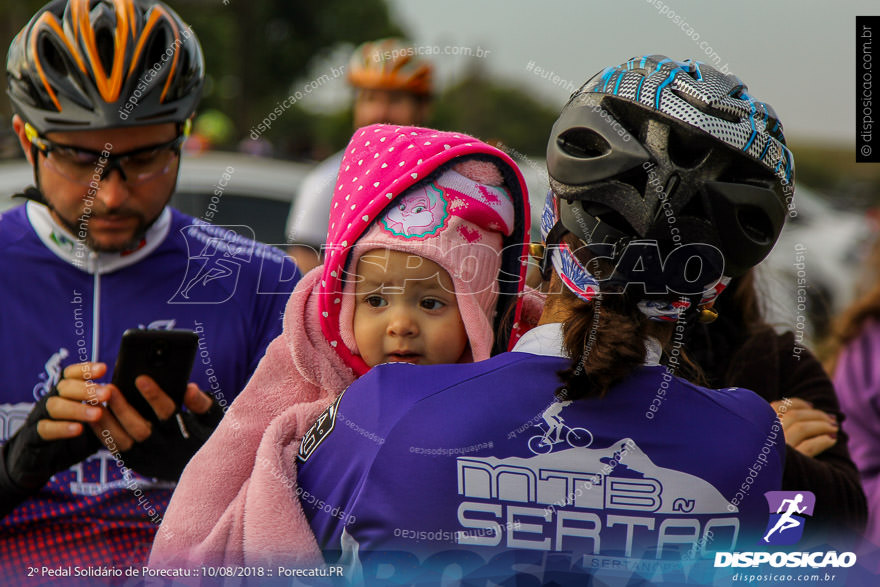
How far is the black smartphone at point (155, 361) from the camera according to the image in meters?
2.19

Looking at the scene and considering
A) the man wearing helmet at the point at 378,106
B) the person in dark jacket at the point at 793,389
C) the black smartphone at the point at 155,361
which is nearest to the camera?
the person in dark jacket at the point at 793,389

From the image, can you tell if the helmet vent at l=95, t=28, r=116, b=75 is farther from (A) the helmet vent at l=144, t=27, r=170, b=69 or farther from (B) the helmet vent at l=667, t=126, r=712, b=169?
(B) the helmet vent at l=667, t=126, r=712, b=169

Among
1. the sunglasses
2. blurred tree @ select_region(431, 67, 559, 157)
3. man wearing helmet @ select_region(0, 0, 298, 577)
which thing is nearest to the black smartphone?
man wearing helmet @ select_region(0, 0, 298, 577)

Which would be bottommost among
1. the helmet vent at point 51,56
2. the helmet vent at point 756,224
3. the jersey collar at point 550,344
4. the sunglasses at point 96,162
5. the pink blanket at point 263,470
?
the pink blanket at point 263,470

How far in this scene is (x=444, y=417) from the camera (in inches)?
61.3

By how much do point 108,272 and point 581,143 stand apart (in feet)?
5.29

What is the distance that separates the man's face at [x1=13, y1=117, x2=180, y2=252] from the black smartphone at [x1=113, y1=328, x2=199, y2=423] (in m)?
0.52

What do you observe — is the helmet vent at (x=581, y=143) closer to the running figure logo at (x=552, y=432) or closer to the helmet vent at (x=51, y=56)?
the running figure logo at (x=552, y=432)

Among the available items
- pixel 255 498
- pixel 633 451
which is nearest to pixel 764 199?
pixel 633 451

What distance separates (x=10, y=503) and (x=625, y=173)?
1843mm

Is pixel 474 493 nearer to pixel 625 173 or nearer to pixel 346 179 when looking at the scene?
pixel 625 173

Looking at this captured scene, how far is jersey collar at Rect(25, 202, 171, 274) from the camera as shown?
2.62 metres

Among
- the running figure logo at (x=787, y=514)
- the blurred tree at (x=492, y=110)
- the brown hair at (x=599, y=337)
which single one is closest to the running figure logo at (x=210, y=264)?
the brown hair at (x=599, y=337)

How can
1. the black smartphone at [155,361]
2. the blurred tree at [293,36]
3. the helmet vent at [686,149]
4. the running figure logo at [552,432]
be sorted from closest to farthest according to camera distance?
the running figure logo at [552,432] < the helmet vent at [686,149] < the black smartphone at [155,361] < the blurred tree at [293,36]
